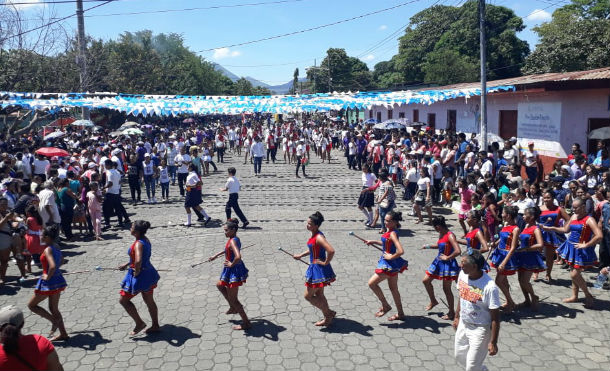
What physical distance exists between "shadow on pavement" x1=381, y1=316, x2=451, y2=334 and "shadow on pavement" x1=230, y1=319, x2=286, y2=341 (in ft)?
4.46

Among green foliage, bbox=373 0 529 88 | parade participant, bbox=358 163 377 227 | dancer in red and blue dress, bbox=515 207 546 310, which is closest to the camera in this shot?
dancer in red and blue dress, bbox=515 207 546 310

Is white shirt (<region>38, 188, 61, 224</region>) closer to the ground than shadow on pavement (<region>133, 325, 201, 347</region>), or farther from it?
farther from it

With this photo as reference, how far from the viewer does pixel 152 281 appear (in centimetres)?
585

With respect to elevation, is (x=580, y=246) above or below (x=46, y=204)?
below

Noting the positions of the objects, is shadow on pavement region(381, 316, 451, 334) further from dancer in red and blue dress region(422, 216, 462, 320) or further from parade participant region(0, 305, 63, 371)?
parade participant region(0, 305, 63, 371)

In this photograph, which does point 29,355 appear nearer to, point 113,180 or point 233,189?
point 233,189

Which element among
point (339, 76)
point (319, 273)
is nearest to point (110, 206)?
point (319, 273)

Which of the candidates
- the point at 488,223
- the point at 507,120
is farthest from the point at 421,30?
the point at 488,223

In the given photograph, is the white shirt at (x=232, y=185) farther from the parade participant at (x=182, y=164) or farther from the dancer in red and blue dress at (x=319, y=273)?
the dancer in red and blue dress at (x=319, y=273)

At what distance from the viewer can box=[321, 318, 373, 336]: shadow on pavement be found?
5952mm

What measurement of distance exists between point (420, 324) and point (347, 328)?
939 mm

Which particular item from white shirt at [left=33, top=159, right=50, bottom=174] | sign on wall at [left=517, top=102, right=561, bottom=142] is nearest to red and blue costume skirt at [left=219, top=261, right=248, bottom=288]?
white shirt at [left=33, top=159, right=50, bottom=174]

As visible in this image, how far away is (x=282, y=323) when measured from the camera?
6.25m

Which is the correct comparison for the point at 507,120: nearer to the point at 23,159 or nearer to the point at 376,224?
the point at 376,224
